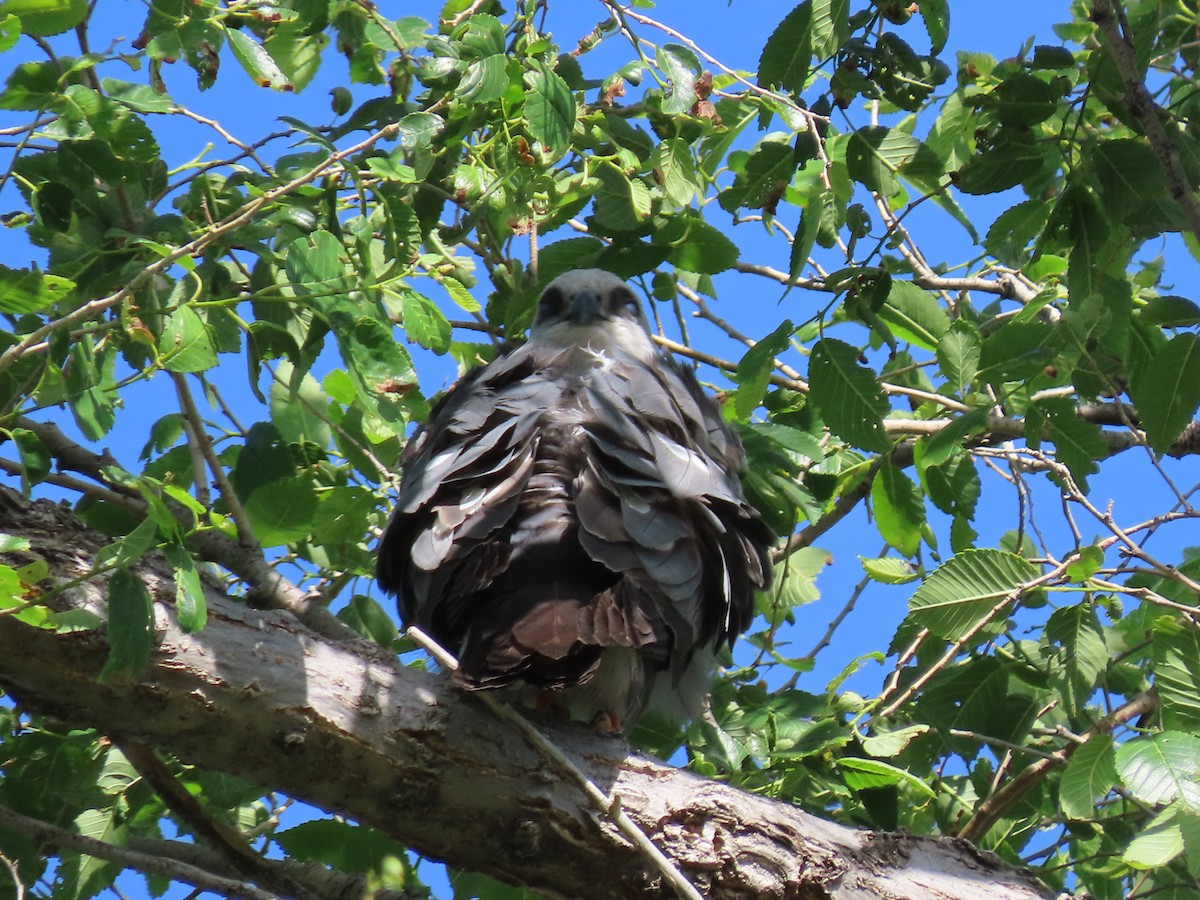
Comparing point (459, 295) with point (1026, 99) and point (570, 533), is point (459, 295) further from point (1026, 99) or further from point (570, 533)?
point (1026, 99)

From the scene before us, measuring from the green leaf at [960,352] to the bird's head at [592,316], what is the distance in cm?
109

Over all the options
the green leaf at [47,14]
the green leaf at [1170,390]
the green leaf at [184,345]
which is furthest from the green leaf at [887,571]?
the green leaf at [47,14]

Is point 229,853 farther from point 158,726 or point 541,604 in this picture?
point 541,604

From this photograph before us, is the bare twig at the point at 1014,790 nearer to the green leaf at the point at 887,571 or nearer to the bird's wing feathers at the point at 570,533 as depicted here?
the green leaf at the point at 887,571

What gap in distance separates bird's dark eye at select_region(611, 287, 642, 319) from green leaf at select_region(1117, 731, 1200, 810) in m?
2.49

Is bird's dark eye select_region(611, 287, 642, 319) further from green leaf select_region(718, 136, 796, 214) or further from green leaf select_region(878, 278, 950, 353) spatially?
green leaf select_region(718, 136, 796, 214)

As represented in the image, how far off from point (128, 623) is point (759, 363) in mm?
1657

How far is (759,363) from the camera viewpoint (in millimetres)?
3021

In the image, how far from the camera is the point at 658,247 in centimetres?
364

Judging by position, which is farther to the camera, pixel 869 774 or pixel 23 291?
pixel 869 774

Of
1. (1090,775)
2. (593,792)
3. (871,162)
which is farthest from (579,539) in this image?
(1090,775)

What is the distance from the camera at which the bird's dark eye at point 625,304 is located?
4.52m

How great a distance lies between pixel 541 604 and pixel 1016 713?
5.63 ft

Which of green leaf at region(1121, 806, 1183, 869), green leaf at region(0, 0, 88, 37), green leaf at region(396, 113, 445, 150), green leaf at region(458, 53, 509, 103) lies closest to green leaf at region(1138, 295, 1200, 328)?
green leaf at region(1121, 806, 1183, 869)
